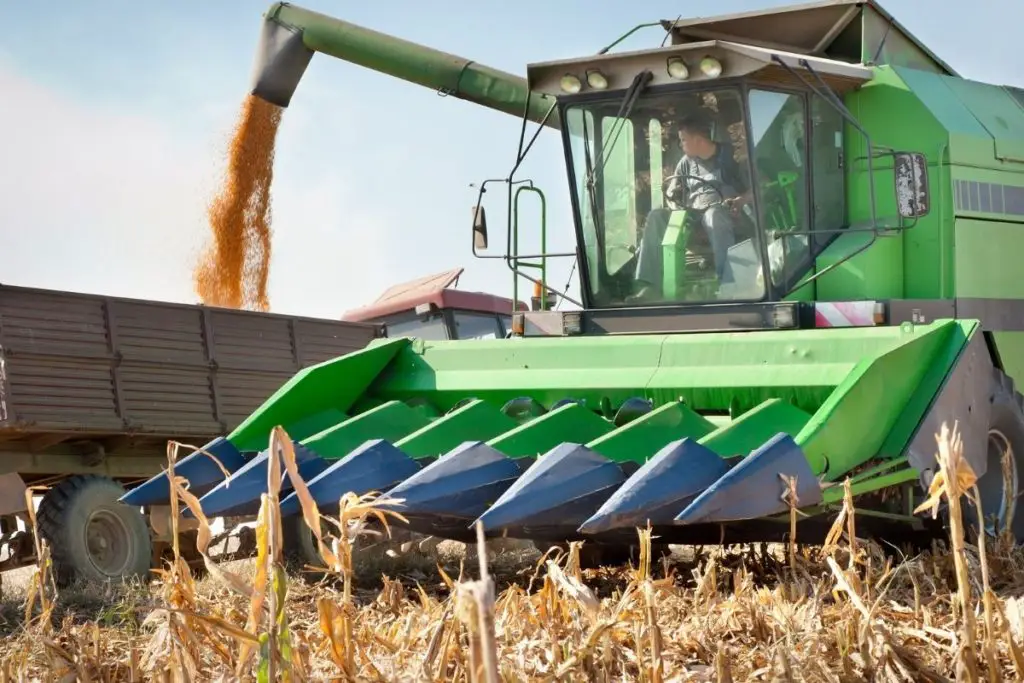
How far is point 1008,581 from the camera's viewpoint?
501 centimetres

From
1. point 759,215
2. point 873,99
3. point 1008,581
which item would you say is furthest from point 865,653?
point 873,99

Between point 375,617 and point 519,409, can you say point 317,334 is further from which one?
point 375,617

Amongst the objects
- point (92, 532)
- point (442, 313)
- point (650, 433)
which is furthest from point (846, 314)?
point (442, 313)

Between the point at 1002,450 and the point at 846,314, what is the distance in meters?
0.91

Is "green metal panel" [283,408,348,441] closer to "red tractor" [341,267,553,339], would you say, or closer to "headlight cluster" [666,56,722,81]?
"headlight cluster" [666,56,722,81]

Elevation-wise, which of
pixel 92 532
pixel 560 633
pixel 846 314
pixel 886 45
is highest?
pixel 886 45

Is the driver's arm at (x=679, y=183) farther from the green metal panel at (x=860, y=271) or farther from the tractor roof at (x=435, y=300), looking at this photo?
the tractor roof at (x=435, y=300)

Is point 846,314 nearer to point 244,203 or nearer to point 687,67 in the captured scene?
point 687,67

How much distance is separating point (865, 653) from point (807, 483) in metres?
1.42

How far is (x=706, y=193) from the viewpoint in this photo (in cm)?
665

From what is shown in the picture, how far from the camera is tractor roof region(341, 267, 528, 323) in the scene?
488 inches

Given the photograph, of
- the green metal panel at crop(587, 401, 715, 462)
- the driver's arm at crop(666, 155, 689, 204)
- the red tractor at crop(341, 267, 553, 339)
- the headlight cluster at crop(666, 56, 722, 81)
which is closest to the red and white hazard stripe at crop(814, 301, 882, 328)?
the driver's arm at crop(666, 155, 689, 204)

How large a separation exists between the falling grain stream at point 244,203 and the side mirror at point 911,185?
Result: 552 centimetres

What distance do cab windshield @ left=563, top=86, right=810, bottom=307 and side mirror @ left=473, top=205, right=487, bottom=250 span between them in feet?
2.03
